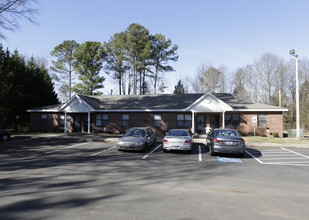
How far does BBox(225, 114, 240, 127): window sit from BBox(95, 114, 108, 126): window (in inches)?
571

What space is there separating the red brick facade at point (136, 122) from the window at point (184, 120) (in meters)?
0.25

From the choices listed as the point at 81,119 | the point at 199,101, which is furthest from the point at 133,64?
the point at 199,101

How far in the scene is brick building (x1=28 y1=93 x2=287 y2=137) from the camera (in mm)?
21781

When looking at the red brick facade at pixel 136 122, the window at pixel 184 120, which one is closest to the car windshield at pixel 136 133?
the red brick facade at pixel 136 122

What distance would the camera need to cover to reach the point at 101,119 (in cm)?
2545

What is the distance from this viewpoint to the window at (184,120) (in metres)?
23.2

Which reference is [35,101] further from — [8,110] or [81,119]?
[81,119]

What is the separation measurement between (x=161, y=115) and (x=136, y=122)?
124 inches

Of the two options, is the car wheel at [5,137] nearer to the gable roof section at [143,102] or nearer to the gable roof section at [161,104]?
the gable roof section at [161,104]

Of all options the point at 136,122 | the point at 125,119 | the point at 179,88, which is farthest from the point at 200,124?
the point at 179,88

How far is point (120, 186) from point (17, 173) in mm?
4292

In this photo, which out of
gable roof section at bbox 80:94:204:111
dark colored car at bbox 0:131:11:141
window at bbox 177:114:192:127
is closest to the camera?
dark colored car at bbox 0:131:11:141

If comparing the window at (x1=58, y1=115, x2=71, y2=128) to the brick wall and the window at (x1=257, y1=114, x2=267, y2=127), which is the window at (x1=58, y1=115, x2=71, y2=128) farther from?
the window at (x1=257, y1=114, x2=267, y2=127)

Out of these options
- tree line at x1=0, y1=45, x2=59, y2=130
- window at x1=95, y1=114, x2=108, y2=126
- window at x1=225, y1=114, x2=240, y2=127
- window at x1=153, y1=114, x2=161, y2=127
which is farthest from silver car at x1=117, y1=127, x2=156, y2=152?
tree line at x1=0, y1=45, x2=59, y2=130
